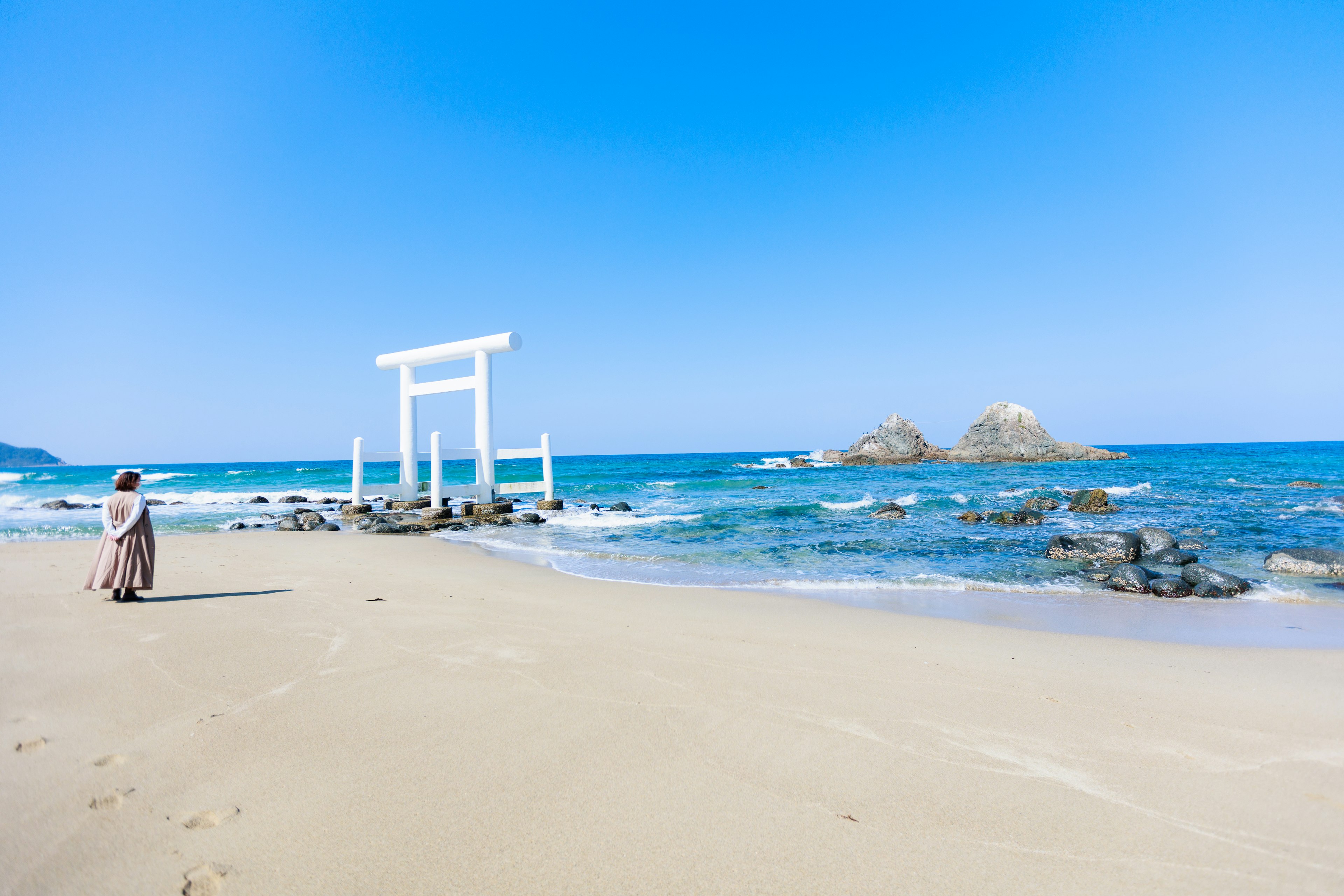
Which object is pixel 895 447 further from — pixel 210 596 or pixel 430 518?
pixel 210 596

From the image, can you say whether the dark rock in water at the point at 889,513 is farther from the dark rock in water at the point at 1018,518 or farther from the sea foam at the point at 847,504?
the dark rock in water at the point at 1018,518

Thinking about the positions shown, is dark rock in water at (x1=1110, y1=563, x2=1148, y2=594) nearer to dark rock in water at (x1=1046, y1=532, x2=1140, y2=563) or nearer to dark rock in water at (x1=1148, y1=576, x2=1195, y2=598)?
dark rock in water at (x1=1148, y1=576, x2=1195, y2=598)

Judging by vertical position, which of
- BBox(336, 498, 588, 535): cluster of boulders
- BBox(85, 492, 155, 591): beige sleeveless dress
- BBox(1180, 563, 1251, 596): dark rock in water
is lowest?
BBox(1180, 563, 1251, 596): dark rock in water

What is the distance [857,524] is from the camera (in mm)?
14898

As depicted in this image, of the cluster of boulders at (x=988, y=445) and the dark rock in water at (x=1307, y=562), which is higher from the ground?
the cluster of boulders at (x=988, y=445)

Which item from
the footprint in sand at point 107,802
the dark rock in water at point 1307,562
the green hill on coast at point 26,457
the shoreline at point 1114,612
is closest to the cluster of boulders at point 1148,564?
the shoreline at point 1114,612

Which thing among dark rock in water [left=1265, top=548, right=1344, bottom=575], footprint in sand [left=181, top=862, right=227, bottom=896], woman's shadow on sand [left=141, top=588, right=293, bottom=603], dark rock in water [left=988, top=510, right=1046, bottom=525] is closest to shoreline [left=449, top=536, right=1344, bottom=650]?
dark rock in water [left=1265, top=548, right=1344, bottom=575]

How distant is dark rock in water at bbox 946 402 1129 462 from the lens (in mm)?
54125


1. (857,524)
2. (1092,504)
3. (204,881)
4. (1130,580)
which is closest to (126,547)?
(204,881)

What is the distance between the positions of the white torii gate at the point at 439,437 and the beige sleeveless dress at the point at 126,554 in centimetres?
975

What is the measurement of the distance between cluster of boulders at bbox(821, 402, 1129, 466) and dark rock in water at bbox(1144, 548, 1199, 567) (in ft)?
154

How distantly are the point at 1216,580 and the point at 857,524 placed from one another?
770cm

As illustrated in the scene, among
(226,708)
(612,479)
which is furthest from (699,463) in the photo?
(226,708)

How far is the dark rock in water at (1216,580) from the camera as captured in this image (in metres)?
7.37
